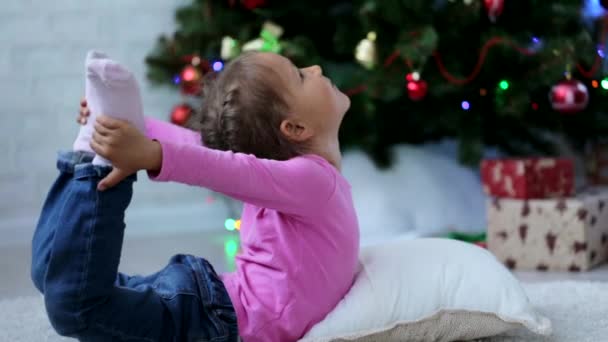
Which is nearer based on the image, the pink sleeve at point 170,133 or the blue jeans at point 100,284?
the blue jeans at point 100,284

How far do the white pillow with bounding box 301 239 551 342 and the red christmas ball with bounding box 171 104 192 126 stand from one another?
128 cm

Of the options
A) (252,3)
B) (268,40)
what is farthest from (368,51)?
(252,3)

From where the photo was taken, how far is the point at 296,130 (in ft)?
3.83

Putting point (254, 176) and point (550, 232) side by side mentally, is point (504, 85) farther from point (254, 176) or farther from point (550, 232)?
point (254, 176)

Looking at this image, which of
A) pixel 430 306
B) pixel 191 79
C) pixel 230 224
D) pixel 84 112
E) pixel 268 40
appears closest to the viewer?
pixel 84 112

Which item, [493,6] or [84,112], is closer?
[84,112]

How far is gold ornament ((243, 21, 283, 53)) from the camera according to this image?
7.19 ft

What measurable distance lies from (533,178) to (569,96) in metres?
0.24

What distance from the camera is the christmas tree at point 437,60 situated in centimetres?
208

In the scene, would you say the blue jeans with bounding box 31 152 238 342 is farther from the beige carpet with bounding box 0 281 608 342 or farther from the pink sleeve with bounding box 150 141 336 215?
the beige carpet with bounding box 0 281 608 342

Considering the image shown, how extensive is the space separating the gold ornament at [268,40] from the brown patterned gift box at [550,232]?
705mm

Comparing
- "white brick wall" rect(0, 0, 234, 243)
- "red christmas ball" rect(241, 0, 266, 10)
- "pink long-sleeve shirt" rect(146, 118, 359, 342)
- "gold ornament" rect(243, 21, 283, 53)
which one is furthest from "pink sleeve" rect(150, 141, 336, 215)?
"white brick wall" rect(0, 0, 234, 243)

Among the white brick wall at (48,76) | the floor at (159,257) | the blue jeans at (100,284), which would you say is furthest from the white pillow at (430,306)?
the white brick wall at (48,76)

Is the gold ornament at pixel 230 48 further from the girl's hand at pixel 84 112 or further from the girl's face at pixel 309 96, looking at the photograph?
the girl's hand at pixel 84 112
